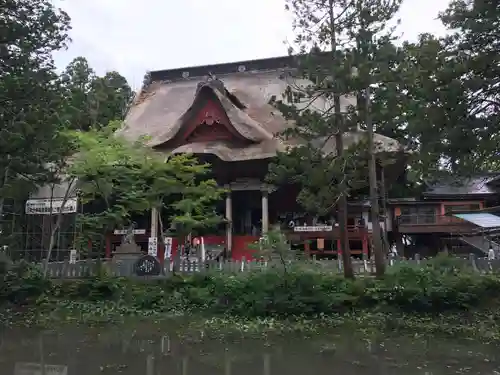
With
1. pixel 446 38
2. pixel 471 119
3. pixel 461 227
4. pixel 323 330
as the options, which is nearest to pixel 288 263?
pixel 323 330

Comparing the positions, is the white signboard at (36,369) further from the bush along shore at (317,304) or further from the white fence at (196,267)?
the white fence at (196,267)

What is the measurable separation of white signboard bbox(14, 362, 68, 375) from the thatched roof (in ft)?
30.7

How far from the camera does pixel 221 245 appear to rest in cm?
2034

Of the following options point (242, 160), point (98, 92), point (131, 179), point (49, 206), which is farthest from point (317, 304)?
point (98, 92)

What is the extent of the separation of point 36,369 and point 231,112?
15494 mm

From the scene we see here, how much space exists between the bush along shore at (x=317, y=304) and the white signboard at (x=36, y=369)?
164 inches

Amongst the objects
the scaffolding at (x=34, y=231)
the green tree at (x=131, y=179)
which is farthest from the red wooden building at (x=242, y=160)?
the green tree at (x=131, y=179)

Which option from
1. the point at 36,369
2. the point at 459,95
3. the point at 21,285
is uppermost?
the point at 459,95

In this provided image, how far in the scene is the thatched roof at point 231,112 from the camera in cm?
2008

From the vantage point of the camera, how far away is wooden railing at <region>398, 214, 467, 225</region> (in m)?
25.9

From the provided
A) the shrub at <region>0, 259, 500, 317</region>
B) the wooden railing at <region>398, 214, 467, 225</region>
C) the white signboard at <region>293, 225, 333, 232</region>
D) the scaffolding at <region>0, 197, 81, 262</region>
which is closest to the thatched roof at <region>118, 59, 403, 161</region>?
the white signboard at <region>293, 225, 333, 232</region>

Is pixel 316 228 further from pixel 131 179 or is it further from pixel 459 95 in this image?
pixel 459 95

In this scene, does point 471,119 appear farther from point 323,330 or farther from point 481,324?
point 323,330

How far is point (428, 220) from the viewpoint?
26422mm
